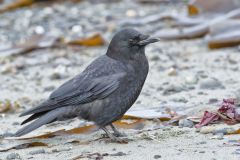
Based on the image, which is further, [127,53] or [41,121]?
[127,53]

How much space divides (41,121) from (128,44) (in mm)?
1046

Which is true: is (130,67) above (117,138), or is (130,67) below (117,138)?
above

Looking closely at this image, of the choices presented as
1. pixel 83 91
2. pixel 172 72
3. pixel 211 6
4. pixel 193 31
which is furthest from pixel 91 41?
pixel 83 91

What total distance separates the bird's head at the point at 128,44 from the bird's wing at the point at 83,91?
0.25m

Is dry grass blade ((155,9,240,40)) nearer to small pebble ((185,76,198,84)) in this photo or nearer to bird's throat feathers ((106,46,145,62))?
small pebble ((185,76,198,84))

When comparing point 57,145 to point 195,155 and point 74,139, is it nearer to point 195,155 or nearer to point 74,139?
point 74,139

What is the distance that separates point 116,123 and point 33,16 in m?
6.33

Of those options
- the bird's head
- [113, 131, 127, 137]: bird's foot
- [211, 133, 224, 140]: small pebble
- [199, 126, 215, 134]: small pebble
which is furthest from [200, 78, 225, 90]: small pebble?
[211, 133, 224, 140]: small pebble

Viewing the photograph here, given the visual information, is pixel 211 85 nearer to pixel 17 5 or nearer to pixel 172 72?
pixel 172 72

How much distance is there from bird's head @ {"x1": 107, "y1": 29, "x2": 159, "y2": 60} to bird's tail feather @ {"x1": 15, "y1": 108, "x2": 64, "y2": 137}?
2.34ft

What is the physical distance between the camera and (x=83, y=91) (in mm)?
6023

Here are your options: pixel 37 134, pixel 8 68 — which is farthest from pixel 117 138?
pixel 8 68

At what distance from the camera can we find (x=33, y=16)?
12.4 meters

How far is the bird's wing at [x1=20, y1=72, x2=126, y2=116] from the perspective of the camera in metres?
5.95
